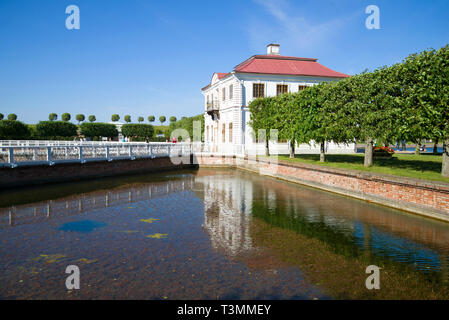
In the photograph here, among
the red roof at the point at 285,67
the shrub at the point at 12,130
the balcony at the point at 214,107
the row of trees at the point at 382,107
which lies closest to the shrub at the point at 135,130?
the shrub at the point at 12,130

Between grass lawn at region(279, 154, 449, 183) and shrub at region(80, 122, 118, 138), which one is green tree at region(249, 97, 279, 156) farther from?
shrub at region(80, 122, 118, 138)

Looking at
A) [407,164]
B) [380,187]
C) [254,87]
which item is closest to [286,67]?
[254,87]

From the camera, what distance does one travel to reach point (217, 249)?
24.3 ft

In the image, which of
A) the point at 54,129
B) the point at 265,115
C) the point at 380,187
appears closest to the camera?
the point at 380,187

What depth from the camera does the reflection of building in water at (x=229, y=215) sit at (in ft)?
25.9

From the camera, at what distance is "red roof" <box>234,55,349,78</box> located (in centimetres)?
3603

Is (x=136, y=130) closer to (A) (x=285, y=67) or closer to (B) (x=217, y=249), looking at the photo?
(A) (x=285, y=67)

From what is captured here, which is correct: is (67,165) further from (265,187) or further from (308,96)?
(308,96)

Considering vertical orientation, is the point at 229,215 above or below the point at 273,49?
below

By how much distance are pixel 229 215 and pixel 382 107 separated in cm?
1077

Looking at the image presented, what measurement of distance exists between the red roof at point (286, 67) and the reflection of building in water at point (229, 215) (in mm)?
21470

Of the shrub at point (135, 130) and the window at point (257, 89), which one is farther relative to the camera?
the shrub at point (135, 130)

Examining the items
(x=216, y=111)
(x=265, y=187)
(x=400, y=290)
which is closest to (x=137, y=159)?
(x=265, y=187)

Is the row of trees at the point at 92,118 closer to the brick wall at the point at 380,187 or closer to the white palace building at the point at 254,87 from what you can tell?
the white palace building at the point at 254,87
